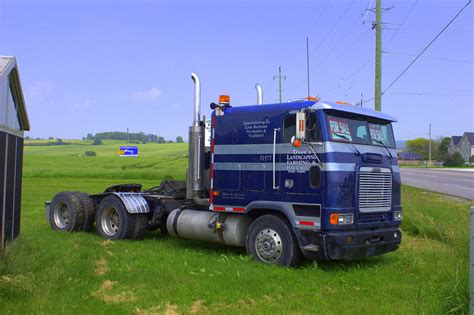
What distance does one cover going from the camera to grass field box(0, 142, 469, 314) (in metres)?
5.82

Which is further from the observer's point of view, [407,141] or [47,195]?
[407,141]

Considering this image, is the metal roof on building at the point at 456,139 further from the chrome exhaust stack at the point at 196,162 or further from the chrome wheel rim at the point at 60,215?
the chrome exhaust stack at the point at 196,162

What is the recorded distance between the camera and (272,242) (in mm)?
8289

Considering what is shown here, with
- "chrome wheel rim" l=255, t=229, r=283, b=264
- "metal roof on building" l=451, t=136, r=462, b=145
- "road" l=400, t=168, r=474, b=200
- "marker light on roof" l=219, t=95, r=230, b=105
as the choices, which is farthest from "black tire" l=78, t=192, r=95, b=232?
"metal roof on building" l=451, t=136, r=462, b=145

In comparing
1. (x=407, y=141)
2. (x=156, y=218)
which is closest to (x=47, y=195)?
(x=156, y=218)

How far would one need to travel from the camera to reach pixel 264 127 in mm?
8516

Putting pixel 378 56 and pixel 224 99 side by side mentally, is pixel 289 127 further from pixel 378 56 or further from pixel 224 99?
pixel 378 56

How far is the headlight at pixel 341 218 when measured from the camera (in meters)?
7.59

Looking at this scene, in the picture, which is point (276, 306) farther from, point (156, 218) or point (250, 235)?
point (156, 218)

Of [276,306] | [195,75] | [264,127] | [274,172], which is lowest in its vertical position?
→ [276,306]

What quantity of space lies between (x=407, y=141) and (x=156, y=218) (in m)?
142

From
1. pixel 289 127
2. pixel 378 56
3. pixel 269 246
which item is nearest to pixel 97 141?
pixel 378 56

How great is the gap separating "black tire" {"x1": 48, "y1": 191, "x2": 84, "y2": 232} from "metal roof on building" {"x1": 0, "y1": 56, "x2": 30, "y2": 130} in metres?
3.57

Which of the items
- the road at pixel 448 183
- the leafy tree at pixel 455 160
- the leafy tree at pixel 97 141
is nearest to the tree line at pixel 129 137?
the leafy tree at pixel 97 141
